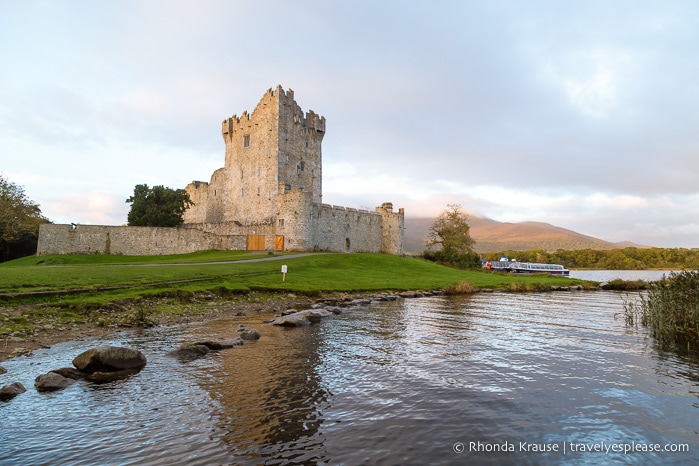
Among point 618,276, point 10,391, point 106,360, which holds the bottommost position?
point 10,391

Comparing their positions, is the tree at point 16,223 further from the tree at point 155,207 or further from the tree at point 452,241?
the tree at point 452,241

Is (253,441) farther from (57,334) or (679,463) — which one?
(57,334)

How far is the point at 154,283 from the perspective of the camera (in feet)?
76.5

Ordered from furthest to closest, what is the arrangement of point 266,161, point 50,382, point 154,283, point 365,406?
point 266,161, point 154,283, point 50,382, point 365,406

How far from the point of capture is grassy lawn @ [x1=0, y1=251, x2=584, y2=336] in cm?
1664

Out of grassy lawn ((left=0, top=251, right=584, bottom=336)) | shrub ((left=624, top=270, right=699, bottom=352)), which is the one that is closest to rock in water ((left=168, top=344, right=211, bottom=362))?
grassy lawn ((left=0, top=251, right=584, bottom=336))

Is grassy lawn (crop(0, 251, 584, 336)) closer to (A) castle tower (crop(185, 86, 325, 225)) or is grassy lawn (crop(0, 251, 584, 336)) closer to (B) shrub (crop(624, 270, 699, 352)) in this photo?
(B) shrub (crop(624, 270, 699, 352))

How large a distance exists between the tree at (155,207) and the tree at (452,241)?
41.4 m

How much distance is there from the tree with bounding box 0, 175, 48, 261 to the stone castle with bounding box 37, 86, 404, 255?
308 centimetres

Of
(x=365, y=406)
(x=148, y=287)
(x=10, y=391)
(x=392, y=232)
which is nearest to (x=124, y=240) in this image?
(x=148, y=287)

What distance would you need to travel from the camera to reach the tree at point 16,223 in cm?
4728

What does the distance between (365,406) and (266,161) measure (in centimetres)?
5830

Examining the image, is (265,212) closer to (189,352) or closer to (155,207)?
(155,207)

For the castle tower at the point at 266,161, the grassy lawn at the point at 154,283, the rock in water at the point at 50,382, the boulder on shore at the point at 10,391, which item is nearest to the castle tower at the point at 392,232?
the castle tower at the point at 266,161
